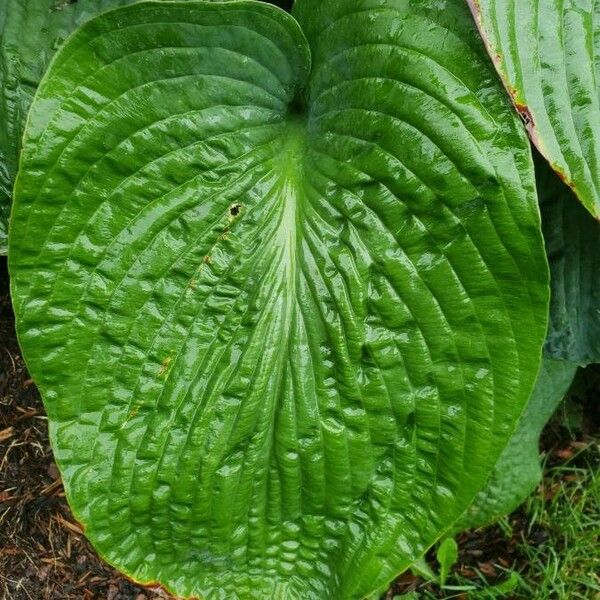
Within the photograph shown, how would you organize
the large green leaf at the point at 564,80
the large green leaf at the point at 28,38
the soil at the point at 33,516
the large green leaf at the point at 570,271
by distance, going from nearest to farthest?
the large green leaf at the point at 564,80
the large green leaf at the point at 28,38
the large green leaf at the point at 570,271
the soil at the point at 33,516

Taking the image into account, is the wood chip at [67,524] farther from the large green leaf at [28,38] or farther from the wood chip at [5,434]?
the large green leaf at [28,38]

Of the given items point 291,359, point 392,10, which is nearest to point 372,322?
point 291,359

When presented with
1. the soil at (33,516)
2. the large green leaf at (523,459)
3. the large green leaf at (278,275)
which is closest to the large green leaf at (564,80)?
the large green leaf at (278,275)

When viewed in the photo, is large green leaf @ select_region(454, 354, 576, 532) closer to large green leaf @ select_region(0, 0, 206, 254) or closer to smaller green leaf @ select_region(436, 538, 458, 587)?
smaller green leaf @ select_region(436, 538, 458, 587)

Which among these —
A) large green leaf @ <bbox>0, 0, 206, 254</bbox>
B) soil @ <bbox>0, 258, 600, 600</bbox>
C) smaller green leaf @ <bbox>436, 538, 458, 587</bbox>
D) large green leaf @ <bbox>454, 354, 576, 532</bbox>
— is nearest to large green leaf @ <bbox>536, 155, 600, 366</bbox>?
large green leaf @ <bbox>454, 354, 576, 532</bbox>

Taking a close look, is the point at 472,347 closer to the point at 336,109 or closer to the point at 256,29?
the point at 336,109
